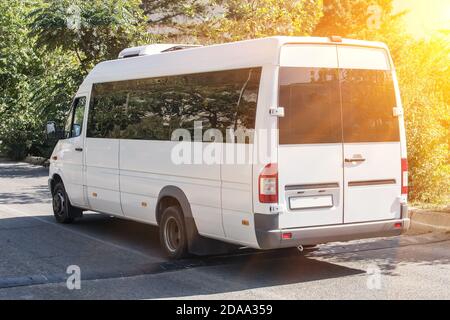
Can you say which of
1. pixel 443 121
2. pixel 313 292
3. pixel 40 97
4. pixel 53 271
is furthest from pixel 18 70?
pixel 313 292

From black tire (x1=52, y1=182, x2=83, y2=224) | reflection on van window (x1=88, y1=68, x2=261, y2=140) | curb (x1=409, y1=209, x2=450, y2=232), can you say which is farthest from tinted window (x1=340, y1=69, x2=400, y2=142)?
black tire (x1=52, y1=182, x2=83, y2=224)

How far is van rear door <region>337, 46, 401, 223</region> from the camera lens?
7383 mm

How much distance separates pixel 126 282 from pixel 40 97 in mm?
15315

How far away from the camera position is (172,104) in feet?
28.0

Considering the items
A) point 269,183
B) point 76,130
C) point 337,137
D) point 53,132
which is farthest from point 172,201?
point 53,132

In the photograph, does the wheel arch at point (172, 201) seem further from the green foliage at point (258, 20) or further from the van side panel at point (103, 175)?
the green foliage at point (258, 20)

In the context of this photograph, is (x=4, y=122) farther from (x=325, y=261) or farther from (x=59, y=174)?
(x=325, y=261)

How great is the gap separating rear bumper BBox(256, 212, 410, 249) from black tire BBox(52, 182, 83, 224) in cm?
524

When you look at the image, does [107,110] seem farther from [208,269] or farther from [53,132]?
[208,269]

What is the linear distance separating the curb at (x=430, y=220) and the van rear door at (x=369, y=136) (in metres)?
3.09

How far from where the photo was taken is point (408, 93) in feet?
41.4

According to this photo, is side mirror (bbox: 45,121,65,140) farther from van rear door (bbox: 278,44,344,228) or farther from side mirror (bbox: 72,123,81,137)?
van rear door (bbox: 278,44,344,228)

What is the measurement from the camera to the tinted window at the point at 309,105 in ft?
23.0

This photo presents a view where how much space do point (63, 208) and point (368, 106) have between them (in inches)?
236
